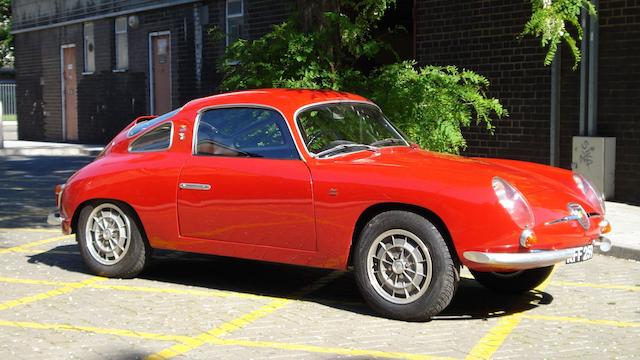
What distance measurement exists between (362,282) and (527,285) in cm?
158

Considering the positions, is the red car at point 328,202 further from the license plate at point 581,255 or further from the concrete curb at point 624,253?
the concrete curb at point 624,253

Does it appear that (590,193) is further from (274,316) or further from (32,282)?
(32,282)

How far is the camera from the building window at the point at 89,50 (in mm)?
28375

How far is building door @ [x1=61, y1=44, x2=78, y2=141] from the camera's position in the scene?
29.5 m

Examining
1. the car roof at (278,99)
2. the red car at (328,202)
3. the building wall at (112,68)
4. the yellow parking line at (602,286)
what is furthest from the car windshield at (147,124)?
the building wall at (112,68)

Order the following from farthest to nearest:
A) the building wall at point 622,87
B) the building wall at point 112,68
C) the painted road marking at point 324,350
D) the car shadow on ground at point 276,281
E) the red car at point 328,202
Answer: the building wall at point 112,68 → the building wall at point 622,87 → the car shadow on ground at point 276,281 → the red car at point 328,202 → the painted road marking at point 324,350

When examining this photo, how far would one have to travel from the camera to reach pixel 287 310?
6.48m

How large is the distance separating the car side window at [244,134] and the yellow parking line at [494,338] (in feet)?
Answer: 6.22

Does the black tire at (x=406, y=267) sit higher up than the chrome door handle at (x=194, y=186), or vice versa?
the chrome door handle at (x=194, y=186)

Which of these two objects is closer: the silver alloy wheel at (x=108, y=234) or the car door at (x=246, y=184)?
the car door at (x=246, y=184)

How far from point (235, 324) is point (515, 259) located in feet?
6.29

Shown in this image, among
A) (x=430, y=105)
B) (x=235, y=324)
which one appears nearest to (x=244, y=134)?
(x=235, y=324)

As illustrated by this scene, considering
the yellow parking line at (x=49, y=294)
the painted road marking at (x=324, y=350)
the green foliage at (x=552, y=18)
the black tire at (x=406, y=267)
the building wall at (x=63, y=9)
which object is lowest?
the painted road marking at (x=324, y=350)

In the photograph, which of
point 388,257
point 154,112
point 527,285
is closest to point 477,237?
point 388,257
